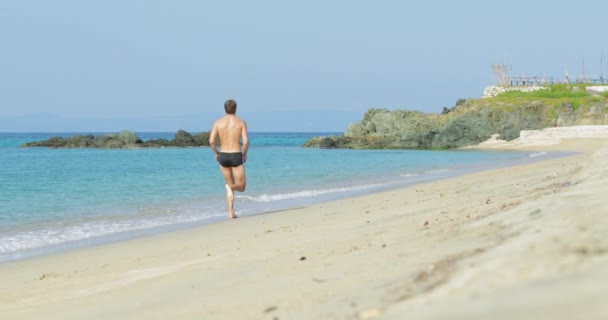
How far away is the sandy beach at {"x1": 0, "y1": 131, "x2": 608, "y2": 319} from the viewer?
3293 millimetres

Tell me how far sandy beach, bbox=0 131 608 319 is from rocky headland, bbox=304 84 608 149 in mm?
50216

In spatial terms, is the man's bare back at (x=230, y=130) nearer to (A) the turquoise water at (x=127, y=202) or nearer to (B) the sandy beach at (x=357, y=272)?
(A) the turquoise water at (x=127, y=202)

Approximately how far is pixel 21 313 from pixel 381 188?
13869mm

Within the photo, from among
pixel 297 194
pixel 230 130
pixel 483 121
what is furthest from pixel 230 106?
pixel 483 121

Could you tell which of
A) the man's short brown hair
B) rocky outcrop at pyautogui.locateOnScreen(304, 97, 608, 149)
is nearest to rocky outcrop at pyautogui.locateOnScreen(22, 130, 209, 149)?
rocky outcrop at pyautogui.locateOnScreen(304, 97, 608, 149)

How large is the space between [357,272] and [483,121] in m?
58.3

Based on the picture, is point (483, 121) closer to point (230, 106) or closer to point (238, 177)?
point (238, 177)

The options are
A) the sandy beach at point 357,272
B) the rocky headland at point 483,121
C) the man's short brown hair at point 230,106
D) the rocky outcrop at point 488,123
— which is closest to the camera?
the sandy beach at point 357,272

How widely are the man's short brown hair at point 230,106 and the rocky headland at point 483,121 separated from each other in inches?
1855

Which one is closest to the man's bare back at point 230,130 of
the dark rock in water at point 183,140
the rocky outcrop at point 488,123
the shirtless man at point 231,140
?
the shirtless man at point 231,140

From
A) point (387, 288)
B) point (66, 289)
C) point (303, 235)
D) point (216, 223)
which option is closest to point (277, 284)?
point (387, 288)

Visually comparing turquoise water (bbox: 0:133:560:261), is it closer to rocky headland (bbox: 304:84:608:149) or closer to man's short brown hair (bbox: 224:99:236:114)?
man's short brown hair (bbox: 224:99:236:114)

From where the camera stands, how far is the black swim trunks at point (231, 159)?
1170 centimetres

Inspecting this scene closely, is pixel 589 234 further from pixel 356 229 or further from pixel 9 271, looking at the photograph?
pixel 9 271
